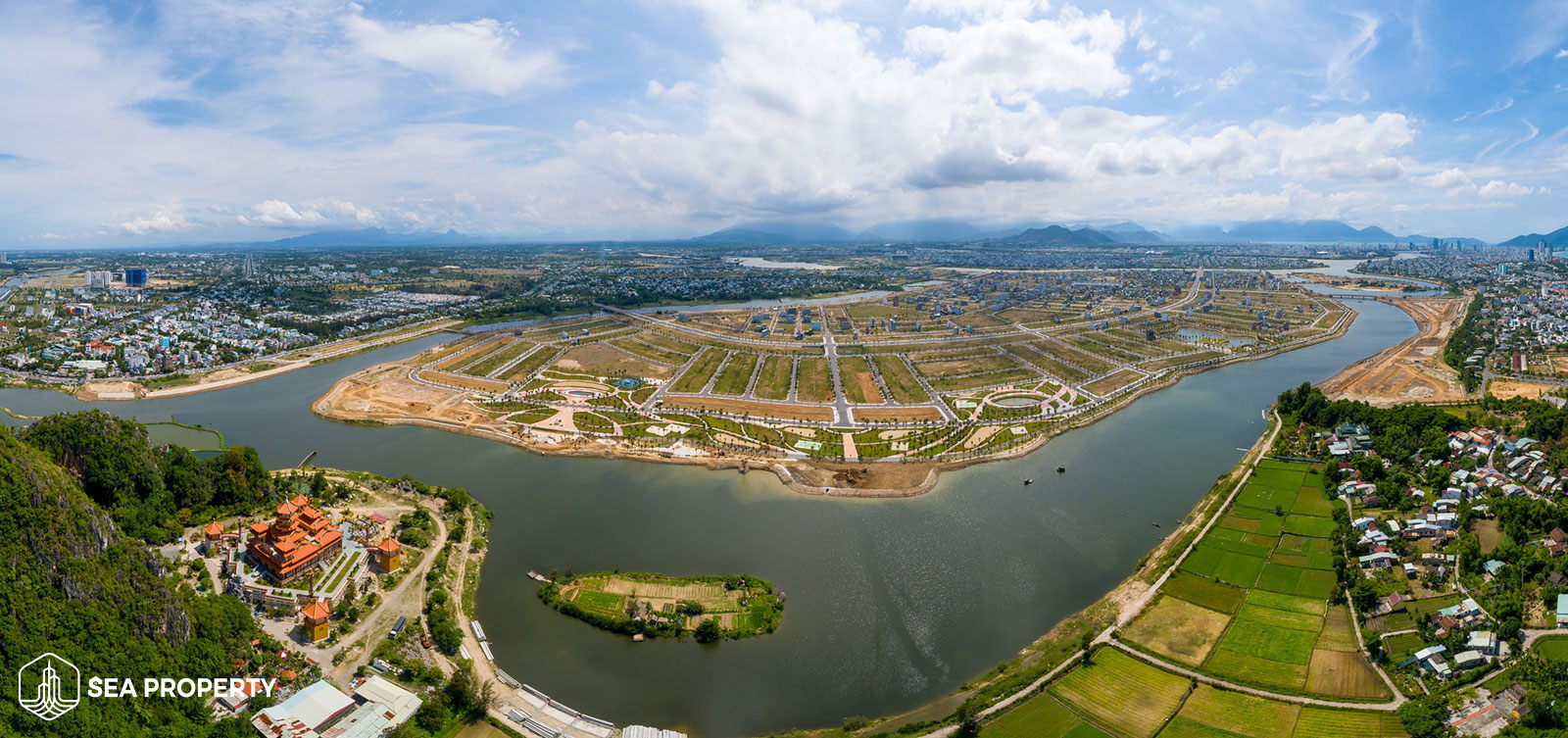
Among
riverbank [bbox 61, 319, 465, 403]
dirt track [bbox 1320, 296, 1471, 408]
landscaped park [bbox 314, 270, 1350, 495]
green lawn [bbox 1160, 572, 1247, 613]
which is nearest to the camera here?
green lawn [bbox 1160, 572, 1247, 613]

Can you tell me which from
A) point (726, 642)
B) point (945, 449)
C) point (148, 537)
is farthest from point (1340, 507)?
point (148, 537)

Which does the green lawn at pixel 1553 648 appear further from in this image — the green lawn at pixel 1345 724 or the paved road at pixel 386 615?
the paved road at pixel 386 615

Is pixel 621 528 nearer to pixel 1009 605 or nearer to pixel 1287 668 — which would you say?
pixel 1009 605

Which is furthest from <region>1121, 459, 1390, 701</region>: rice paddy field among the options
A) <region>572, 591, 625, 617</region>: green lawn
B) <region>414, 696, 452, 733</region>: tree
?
<region>414, 696, 452, 733</region>: tree

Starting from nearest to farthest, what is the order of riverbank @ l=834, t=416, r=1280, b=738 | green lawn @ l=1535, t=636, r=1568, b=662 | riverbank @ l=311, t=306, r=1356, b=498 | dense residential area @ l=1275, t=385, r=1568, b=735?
1. dense residential area @ l=1275, t=385, r=1568, b=735
2. riverbank @ l=834, t=416, r=1280, b=738
3. green lawn @ l=1535, t=636, r=1568, b=662
4. riverbank @ l=311, t=306, r=1356, b=498

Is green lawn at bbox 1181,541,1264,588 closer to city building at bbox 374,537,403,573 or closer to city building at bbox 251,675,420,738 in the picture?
city building at bbox 251,675,420,738

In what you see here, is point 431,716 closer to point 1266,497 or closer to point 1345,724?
point 1345,724
